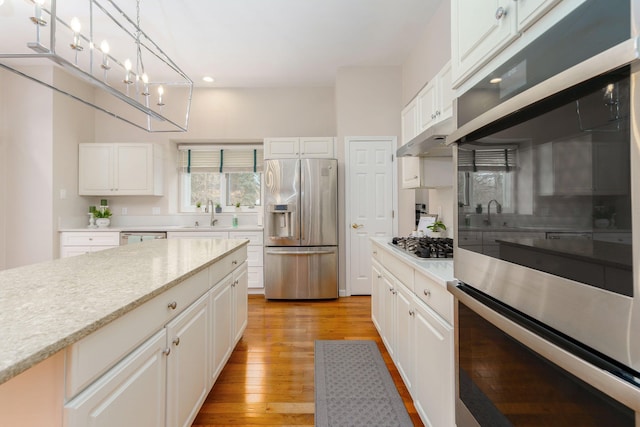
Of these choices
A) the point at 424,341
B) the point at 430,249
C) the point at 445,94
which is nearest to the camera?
the point at 424,341

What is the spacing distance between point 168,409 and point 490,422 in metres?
1.21

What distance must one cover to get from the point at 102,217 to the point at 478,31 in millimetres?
5147

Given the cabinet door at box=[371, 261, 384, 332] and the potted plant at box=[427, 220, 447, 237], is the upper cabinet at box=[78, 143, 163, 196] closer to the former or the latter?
the cabinet door at box=[371, 261, 384, 332]

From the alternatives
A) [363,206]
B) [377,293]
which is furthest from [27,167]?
[377,293]

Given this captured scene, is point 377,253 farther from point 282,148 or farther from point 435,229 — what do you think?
point 282,148

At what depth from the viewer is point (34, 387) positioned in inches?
29.6

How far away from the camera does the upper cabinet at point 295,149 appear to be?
427cm

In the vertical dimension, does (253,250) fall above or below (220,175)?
below

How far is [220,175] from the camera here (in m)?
5.04

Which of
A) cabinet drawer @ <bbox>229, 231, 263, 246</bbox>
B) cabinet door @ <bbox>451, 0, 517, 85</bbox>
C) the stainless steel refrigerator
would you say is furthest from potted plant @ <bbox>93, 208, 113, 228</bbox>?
cabinet door @ <bbox>451, 0, 517, 85</bbox>

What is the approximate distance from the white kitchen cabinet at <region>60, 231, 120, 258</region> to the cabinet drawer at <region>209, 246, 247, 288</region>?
2516 millimetres

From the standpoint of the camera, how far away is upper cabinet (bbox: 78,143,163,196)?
4.37 m

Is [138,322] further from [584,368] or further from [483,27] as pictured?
[483,27]

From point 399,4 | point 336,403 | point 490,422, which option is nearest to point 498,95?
point 490,422
